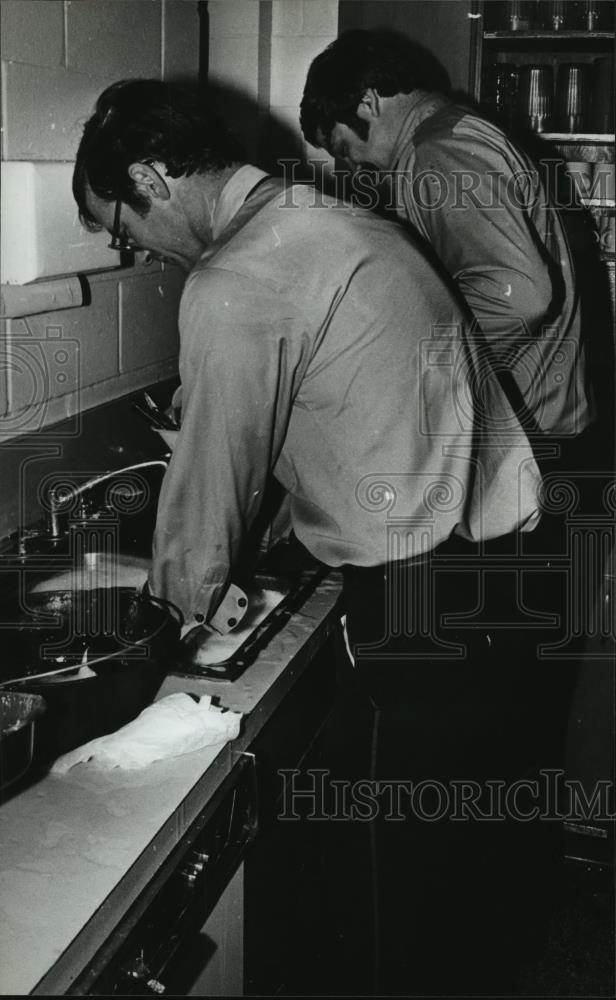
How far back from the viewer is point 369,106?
2324 mm

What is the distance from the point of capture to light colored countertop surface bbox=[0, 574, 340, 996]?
0.90 m

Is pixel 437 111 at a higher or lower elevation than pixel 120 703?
higher

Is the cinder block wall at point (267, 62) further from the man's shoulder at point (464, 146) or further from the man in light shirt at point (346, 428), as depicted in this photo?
the man in light shirt at point (346, 428)

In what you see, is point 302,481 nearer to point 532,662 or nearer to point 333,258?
point 333,258

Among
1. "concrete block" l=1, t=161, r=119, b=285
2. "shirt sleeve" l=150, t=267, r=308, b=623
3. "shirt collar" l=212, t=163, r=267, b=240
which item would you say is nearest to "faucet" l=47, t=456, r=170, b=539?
"shirt sleeve" l=150, t=267, r=308, b=623

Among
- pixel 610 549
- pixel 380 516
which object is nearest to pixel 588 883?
pixel 610 549

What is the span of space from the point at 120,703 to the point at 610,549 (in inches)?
62.4

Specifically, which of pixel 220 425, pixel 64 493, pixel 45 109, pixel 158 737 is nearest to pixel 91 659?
pixel 158 737

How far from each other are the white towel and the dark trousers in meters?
0.47

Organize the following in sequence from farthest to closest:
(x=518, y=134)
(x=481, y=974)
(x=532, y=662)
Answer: (x=518, y=134), (x=481, y=974), (x=532, y=662)

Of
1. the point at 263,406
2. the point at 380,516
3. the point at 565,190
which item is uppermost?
the point at 565,190

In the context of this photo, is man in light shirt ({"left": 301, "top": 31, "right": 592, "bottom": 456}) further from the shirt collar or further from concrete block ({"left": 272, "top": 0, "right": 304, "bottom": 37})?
concrete block ({"left": 272, "top": 0, "right": 304, "bottom": 37})

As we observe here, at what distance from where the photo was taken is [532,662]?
6.04ft

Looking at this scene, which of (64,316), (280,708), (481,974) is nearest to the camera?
(280,708)
